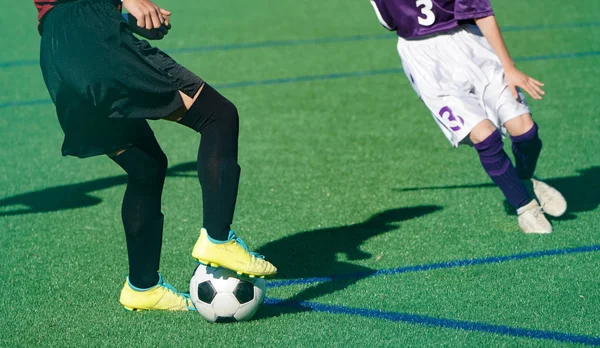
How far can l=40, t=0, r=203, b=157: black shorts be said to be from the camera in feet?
11.8

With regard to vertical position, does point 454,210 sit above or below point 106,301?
below

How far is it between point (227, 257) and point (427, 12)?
7.05ft

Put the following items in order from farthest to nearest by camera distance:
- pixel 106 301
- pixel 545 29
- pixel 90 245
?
pixel 545 29
pixel 90 245
pixel 106 301

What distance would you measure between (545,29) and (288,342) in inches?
369

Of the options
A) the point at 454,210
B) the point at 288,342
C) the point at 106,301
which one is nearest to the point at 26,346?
the point at 106,301

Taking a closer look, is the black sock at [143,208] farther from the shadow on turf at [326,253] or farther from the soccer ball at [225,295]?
the shadow on turf at [326,253]

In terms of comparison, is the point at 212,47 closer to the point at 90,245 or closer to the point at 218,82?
the point at 218,82

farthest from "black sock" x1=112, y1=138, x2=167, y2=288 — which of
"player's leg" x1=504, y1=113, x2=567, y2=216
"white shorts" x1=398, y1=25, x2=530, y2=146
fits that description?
"player's leg" x1=504, y1=113, x2=567, y2=216

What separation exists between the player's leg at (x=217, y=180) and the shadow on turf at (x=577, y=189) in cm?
227

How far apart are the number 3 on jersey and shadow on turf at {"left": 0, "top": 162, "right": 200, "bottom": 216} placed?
7.72ft

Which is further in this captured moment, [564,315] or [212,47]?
[212,47]

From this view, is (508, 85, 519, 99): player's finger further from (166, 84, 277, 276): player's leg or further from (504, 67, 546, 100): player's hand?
(166, 84, 277, 276): player's leg

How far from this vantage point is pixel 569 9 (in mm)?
13359

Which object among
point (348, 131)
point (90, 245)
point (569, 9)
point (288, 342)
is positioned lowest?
point (569, 9)
